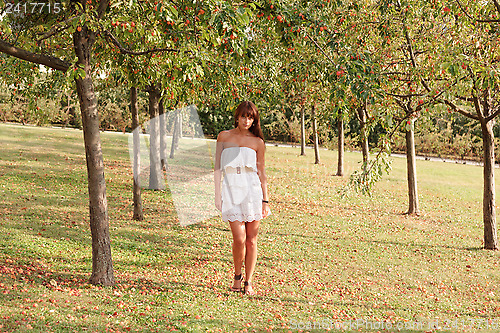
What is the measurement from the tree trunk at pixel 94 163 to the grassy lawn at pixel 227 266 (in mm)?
343

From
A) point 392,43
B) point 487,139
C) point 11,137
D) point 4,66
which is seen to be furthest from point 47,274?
point 11,137

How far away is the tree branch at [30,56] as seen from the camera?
17.0 ft

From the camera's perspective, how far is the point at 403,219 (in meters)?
14.4

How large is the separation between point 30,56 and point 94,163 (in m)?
1.55

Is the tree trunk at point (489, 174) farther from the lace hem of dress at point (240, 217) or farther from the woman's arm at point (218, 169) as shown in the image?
the woman's arm at point (218, 169)

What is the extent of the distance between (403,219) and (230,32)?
37.5 ft

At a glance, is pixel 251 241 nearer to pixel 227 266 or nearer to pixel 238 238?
pixel 238 238

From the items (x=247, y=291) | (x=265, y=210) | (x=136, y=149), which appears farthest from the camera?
(x=136, y=149)

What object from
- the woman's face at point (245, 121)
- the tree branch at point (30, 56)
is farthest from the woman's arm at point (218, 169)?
the tree branch at point (30, 56)

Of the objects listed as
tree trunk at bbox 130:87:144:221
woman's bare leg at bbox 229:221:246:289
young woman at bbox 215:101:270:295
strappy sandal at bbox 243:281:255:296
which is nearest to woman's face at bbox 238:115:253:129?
young woman at bbox 215:101:270:295

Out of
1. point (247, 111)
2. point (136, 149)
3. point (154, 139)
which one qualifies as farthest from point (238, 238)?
point (154, 139)

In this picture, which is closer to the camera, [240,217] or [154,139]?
[240,217]

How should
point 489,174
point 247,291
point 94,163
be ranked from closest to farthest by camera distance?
point 94,163 → point 247,291 → point 489,174

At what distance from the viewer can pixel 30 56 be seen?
538 centimetres
